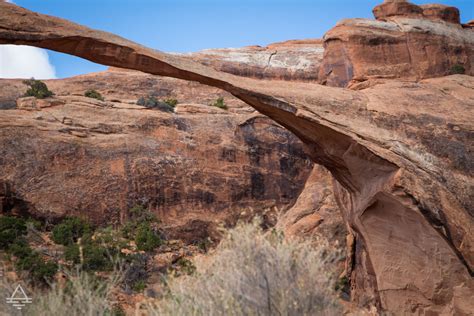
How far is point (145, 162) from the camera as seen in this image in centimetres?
2561

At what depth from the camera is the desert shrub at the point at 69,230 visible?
833 inches

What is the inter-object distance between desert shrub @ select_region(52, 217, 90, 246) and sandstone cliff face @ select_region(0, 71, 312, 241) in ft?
3.49

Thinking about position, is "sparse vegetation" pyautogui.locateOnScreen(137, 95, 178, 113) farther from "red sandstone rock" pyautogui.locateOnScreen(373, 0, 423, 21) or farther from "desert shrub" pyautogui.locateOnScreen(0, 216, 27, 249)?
"red sandstone rock" pyautogui.locateOnScreen(373, 0, 423, 21)

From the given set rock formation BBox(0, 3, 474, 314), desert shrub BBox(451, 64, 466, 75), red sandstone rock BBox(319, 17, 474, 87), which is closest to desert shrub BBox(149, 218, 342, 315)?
rock formation BBox(0, 3, 474, 314)

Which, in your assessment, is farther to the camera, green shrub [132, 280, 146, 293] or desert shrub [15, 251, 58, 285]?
green shrub [132, 280, 146, 293]

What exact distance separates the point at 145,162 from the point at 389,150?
607 inches

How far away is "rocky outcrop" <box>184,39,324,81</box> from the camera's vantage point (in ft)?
130

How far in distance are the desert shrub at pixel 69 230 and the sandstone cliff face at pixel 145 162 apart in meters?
1.06

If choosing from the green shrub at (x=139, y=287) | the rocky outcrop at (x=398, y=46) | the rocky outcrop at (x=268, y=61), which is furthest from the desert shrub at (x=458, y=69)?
the rocky outcrop at (x=268, y=61)

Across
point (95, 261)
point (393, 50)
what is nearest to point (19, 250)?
point (95, 261)

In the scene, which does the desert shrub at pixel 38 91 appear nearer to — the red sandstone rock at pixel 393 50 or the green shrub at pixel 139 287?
the green shrub at pixel 139 287

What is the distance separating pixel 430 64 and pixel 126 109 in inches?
541

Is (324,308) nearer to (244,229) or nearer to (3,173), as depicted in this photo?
(244,229)

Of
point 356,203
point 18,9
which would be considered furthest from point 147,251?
point 18,9
